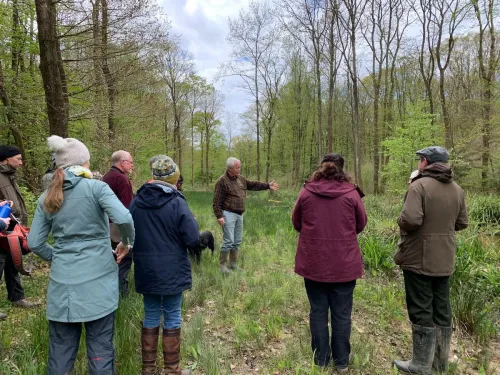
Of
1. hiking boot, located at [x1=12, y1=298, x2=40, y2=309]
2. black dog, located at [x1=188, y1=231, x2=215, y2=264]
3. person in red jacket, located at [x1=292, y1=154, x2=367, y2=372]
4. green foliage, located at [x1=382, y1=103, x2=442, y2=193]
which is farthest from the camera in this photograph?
green foliage, located at [x1=382, y1=103, x2=442, y2=193]

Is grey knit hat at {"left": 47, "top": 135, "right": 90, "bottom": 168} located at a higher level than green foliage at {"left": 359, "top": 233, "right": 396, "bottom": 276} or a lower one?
higher

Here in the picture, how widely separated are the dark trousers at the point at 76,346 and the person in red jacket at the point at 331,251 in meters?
1.55

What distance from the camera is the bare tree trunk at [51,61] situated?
15.7 feet

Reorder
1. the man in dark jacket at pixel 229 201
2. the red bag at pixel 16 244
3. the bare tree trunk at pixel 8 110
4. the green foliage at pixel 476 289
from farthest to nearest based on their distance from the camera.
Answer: the bare tree trunk at pixel 8 110 → the man in dark jacket at pixel 229 201 → the green foliage at pixel 476 289 → the red bag at pixel 16 244

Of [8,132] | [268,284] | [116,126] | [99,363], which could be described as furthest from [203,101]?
[99,363]

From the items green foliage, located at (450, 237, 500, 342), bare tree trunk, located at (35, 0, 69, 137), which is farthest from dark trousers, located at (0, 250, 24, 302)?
green foliage, located at (450, 237, 500, 342)

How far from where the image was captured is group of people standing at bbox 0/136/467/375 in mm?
2150

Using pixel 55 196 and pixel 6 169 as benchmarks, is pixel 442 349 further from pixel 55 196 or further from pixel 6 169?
pixel 6 169

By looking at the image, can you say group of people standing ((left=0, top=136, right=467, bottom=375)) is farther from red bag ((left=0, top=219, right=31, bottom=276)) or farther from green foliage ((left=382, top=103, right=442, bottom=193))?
green foliage ((left=382, top=103, right=442, bottom=193))

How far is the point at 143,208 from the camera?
254 centimetres

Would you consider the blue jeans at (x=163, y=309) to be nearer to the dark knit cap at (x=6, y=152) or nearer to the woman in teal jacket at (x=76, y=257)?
the woman in teal jacket at (x=76, y=257)

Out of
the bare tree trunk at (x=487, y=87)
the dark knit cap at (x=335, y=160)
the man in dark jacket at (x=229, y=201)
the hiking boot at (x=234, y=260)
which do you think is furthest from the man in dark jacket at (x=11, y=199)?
the bare tree trunk at (x=487, y=87)

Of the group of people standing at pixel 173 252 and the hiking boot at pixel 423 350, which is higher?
the group of people standing at pixel 173 252

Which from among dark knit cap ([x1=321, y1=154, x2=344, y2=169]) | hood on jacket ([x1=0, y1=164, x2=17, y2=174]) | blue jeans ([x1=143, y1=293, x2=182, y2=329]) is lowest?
blue jeans ([x1=143, y1=293, x2=182, y2=329])
